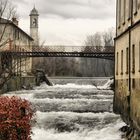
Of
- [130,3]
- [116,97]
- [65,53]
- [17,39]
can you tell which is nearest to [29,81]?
[65,53]

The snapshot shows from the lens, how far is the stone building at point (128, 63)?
21000mm

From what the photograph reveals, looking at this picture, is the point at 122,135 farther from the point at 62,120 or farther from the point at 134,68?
the point at 62,120

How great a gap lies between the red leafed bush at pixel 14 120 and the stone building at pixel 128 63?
799 cm

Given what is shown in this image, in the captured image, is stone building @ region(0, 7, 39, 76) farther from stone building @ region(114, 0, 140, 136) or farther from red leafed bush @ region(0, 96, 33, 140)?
red leafed bush @ region(0, 96, 33, 140)

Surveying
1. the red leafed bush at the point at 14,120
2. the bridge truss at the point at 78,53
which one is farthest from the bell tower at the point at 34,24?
the red leafed bush at the point at 14,120

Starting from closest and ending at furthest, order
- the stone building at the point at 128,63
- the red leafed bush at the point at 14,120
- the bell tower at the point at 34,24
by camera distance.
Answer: the red leafed bush at the point at 14,120 → the stone building at the point at 128,63 → the bell tower at the point at 34,24

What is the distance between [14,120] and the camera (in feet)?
A: 39.6

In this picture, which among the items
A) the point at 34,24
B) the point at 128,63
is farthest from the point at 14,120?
the point at 34,24

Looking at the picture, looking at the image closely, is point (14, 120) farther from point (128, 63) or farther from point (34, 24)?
point (34, 24)

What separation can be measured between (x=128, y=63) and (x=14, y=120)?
12732 mm

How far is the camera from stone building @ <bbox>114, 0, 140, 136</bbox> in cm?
2100

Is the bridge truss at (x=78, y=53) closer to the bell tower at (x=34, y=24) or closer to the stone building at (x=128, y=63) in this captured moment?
the stone building at (x=128, y=63)

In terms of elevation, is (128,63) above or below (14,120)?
above

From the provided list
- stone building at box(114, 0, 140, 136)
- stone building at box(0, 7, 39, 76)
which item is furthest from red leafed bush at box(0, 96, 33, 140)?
stone building at box(0, 7, 39, 76)
